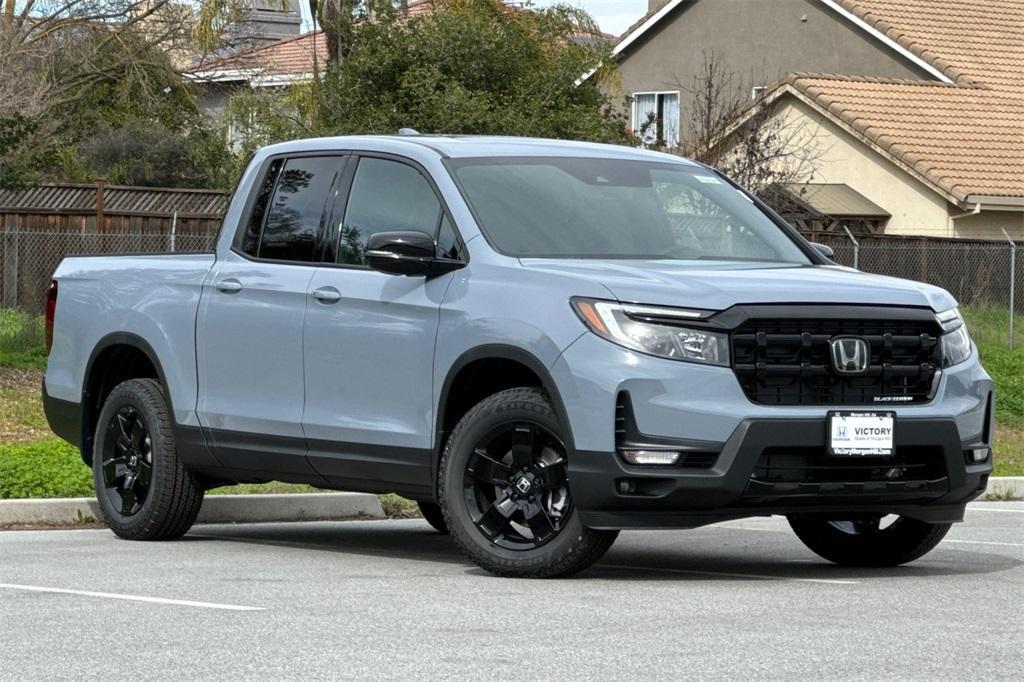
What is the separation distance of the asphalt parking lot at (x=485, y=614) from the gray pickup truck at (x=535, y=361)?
0.38 m

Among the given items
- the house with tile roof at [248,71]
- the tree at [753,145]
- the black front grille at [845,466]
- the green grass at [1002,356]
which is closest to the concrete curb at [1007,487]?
the green grass at [1002,356]

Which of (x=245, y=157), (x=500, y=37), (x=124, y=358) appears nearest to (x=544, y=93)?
(x=500, y=37)

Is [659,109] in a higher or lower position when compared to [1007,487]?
higher

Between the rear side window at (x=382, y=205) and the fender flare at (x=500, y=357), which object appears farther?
the rear side window at (x=382, y=205)

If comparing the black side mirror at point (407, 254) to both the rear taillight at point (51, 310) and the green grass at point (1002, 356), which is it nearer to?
the rear taillight at point (51, 310)

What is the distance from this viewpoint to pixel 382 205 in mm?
10578

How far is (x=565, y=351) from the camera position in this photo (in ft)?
29.9

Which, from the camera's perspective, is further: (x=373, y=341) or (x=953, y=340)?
(x=373, y=341)

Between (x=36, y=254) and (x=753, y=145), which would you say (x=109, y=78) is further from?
(x=753, y=145)

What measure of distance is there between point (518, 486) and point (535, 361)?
0.61 m

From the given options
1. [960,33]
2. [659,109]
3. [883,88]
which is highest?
[960,33]

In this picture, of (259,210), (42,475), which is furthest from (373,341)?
(42,475)

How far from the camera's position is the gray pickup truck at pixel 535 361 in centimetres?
903

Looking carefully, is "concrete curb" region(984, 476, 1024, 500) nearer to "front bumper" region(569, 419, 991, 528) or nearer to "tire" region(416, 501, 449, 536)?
"tire" region(416, 501, 449, 536)
